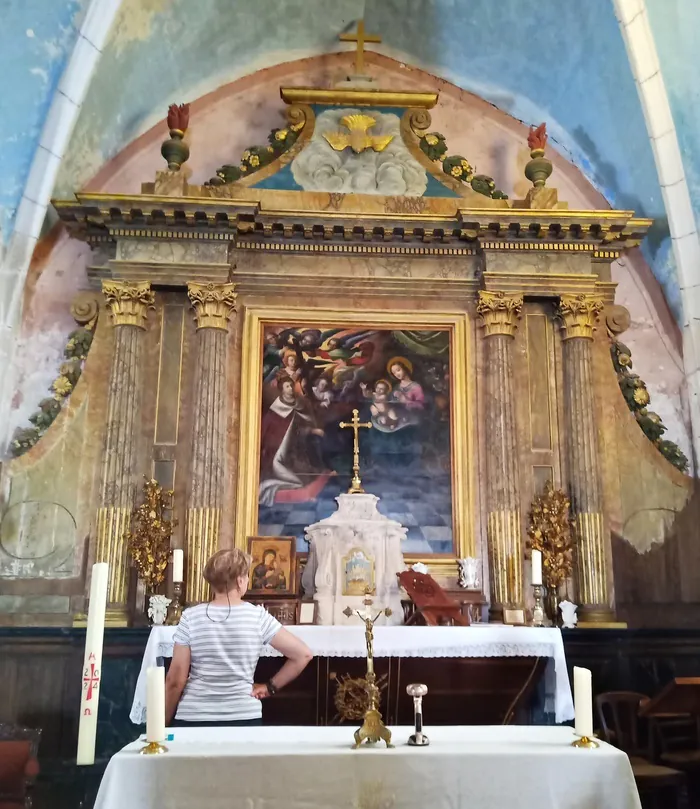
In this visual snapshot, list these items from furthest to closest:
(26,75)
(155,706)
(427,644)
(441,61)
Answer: (441,61) < (26,75) < (427,644) < (155,706)

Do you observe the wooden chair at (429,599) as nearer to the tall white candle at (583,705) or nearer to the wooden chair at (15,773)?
the wooden chair at (15,773)

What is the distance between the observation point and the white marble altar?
6.82 meters

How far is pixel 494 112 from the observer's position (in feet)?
31.4

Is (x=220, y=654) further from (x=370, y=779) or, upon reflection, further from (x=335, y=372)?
(x=335, y=372)

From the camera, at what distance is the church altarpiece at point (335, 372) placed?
7.56 metres

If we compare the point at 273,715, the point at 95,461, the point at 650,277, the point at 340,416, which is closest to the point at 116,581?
the point at 95,461

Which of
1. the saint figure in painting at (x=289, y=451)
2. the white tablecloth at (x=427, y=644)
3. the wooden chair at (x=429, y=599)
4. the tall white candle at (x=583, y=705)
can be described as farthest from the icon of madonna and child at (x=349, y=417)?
the tall white candle at (x=583, y=705)

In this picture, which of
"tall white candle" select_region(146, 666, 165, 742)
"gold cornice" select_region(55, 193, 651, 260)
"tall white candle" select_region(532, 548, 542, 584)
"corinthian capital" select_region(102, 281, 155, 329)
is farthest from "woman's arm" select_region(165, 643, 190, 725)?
"gold cornice" select_region(55, 193, 651, 260)

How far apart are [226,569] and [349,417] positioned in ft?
15.0

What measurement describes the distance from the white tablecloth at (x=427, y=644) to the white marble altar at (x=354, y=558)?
650 mm

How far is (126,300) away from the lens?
780 cm

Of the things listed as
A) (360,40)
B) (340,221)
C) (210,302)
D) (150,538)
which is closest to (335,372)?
(210,302)

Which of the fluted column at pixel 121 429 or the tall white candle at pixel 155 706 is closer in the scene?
the tall white candle at pixel 155 706

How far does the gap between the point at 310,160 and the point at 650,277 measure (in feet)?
12.0
